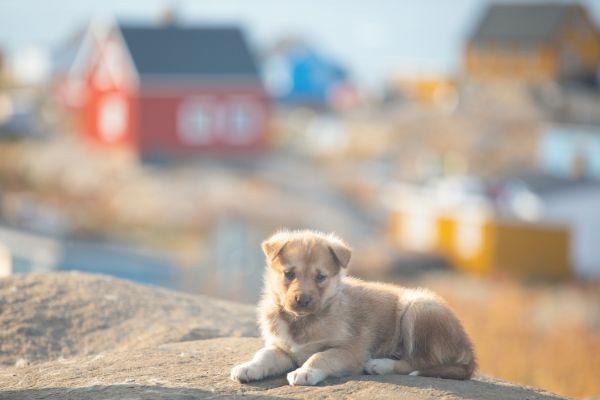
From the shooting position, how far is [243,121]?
5706 centimetres

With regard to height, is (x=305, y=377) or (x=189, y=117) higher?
(x=189, y=117)

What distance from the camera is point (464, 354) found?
7910 millimetres

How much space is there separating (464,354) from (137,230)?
3604 cm

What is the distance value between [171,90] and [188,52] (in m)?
2.73

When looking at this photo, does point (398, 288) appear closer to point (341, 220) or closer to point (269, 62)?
point (341, 220)

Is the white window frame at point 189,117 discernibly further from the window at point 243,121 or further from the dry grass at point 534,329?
the dry grass at point 534,329

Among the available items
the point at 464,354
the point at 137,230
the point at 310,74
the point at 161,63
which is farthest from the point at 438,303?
the point at 310,74

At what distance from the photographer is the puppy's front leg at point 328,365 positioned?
7.32 m

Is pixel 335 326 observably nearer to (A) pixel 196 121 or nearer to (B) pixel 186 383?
(B) pixel 186 383

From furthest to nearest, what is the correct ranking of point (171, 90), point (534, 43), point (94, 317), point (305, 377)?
point (534, 43) → point (171, 90) → point (94, 317) → point (305, 377)

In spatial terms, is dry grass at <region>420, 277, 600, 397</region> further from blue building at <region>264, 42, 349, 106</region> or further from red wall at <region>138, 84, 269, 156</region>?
blue building at <region>264, 42, 349, 106</region>

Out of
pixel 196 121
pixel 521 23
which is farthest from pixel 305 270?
pixel 521 23

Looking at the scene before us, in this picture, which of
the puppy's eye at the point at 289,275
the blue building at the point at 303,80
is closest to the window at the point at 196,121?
the blue building at the point at 303,80

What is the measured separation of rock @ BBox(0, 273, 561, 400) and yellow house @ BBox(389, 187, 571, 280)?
34072 mm
